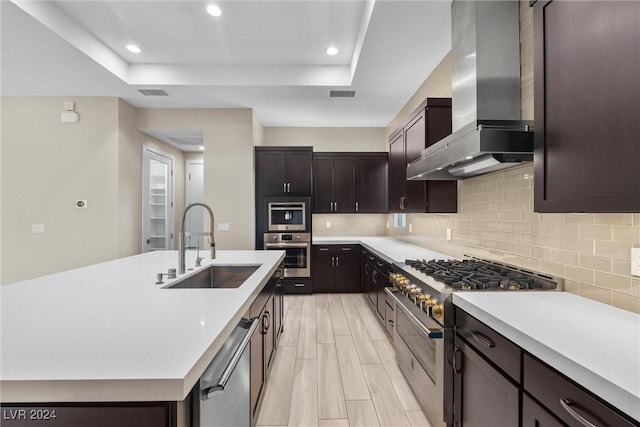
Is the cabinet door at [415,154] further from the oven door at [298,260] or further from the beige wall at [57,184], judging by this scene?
the beige wall at [57,184]

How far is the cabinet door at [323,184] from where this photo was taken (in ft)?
16.8

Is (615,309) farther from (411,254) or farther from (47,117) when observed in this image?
(47,117)

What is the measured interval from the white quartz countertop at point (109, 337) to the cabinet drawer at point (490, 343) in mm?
1074

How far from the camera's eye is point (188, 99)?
4172 mm

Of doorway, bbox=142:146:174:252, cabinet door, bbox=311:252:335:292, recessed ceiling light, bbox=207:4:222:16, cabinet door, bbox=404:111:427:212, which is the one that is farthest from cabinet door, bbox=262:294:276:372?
doorway, bbox=142:146:174:252

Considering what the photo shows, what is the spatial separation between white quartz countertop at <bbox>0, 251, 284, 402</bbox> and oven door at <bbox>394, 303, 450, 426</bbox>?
3.50 ft

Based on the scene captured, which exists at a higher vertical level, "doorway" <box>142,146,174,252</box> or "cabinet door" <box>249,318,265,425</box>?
"doorway" <box>142,146,174,252</box>

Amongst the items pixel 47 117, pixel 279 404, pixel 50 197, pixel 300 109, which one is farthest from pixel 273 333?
pixel 47 117

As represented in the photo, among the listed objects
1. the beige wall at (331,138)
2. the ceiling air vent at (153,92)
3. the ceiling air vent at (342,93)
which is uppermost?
the ceiling air vent at (342,93)

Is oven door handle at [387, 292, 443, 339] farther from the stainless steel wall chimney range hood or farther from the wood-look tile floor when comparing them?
the stainless steel wall chimney range hood

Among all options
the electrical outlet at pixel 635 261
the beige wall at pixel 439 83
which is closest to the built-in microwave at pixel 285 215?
the beige wall at pixel 439 83

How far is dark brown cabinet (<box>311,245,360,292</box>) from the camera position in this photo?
16.0 feet

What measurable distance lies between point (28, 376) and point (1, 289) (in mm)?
1332

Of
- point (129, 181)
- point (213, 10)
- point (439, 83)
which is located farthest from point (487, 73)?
point (129, 181)
